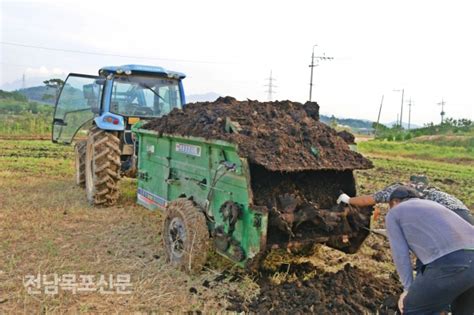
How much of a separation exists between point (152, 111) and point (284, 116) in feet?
12.1

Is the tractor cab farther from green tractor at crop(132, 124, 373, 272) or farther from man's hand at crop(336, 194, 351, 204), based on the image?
man's hand at crop(336, 194, 351, 204)

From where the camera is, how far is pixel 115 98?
26.2 feet

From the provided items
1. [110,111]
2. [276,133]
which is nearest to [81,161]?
[110,111]

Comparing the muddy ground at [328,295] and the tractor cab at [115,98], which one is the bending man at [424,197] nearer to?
the muddy ground at [328,295]

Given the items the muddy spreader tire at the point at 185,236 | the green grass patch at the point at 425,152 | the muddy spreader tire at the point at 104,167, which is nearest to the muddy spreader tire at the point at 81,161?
the muddy spreader tire at the point at 104,167

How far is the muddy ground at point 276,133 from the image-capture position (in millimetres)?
4434

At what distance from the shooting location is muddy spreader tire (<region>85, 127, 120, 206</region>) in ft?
24.0

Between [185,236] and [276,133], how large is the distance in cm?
A: 141

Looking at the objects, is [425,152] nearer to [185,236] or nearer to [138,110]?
[138,110]

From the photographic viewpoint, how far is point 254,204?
4469 millimetres

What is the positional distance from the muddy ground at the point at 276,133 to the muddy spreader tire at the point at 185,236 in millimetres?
804

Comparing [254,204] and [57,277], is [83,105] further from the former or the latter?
[254,204]

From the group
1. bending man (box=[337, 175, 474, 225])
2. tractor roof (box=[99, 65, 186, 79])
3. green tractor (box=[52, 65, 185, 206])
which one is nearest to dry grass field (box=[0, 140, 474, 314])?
green tractor (box=[52, 65, 185, 206])

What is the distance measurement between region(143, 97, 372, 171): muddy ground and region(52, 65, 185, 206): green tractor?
202cm
